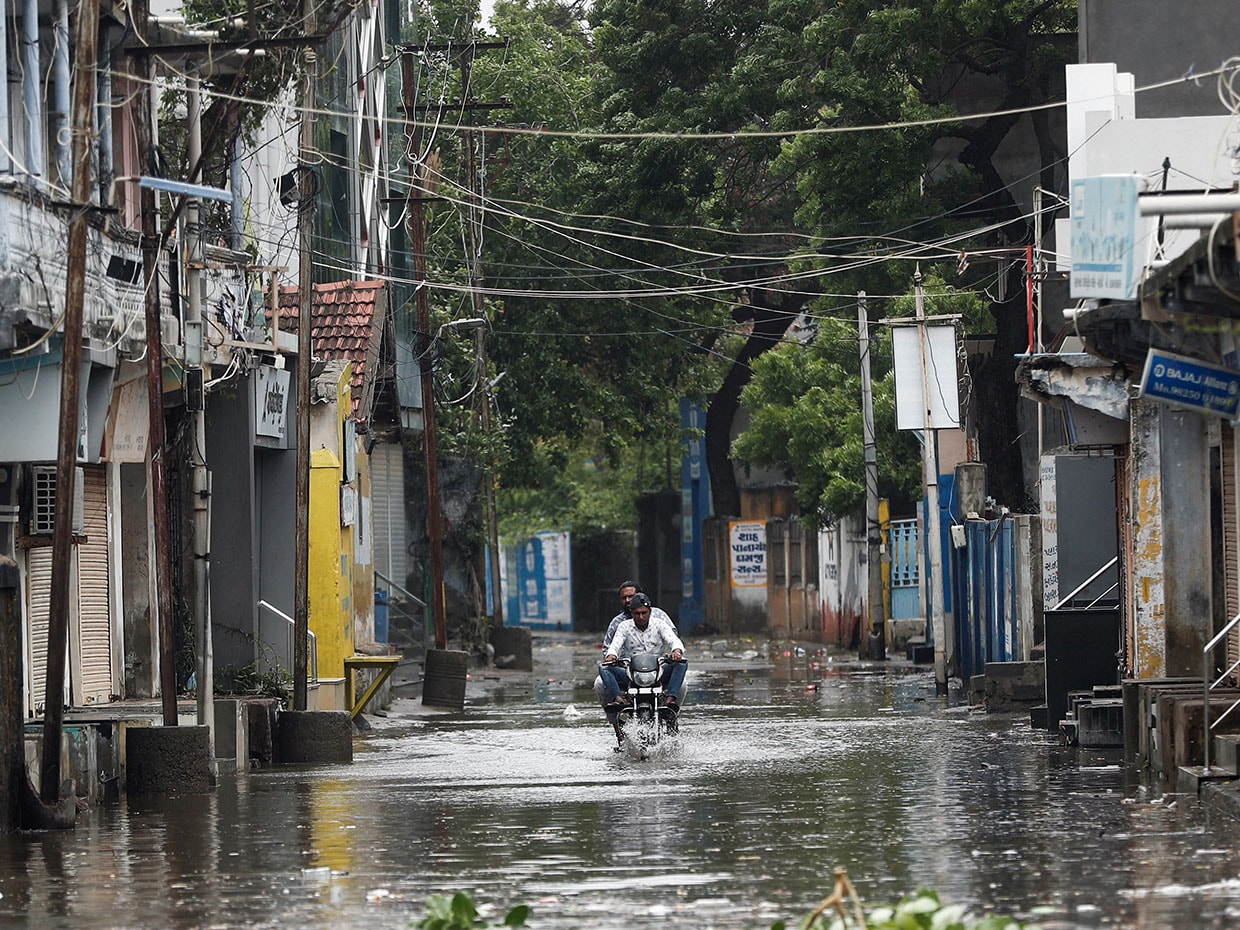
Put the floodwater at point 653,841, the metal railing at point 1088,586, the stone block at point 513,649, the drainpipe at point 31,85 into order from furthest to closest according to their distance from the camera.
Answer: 1. the stone block at point 513,649
2. the metal railing at point 1088,586
3. the drainpipe at point 31,85
4. the floodwater at point 653,841

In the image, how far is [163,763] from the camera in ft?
60.0

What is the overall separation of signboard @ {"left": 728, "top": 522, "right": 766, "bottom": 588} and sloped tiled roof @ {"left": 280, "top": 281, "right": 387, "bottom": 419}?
25.8 meters

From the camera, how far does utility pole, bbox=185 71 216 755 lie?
2009 centimetres

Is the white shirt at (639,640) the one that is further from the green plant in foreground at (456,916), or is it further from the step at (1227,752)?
the green plant in foreground at (456,916)

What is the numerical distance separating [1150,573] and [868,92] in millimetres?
17522

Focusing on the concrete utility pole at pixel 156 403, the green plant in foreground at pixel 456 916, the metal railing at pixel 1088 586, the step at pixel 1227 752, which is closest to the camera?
the green plant in foreground at pixel 456 916

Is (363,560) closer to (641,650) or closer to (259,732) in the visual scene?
(259,732)

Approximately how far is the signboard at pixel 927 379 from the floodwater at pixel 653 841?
11072 mm

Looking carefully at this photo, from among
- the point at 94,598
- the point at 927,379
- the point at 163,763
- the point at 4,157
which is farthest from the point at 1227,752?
the point at 927,379

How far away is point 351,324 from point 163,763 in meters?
13.0

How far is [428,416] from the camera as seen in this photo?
33.2 m

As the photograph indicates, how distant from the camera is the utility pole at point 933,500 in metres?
32.0

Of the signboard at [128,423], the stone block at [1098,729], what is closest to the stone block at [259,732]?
the signboard at [128,423]

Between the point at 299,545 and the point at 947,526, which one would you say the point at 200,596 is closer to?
the point at 299,545
